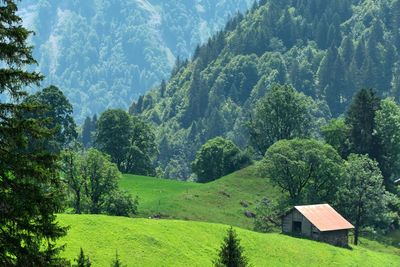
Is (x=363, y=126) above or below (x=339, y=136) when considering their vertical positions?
above

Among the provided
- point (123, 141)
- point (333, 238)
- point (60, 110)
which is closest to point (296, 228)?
point (333, 238)

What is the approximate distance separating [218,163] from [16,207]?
130 meters

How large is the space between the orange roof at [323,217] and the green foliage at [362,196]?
759 centimetres

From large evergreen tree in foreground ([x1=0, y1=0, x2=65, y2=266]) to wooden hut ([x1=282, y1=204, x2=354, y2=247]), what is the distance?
73185 millimetres

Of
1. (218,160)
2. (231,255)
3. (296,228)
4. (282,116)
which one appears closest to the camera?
(231,255)

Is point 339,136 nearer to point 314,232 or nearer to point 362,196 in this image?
point 362,196

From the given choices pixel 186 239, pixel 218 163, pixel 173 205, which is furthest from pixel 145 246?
pixel 218 163

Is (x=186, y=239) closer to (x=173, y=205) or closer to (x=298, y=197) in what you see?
(x=173, y=205)

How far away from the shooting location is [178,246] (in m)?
69.9

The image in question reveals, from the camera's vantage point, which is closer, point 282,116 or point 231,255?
point 231,255

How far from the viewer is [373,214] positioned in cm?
10200

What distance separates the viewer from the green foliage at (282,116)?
136 meters

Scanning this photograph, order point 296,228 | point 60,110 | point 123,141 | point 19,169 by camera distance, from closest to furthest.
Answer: point 19,169 → point 296,228 → point 60,110 → point 123,141

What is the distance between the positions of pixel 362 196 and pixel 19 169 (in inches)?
3464
